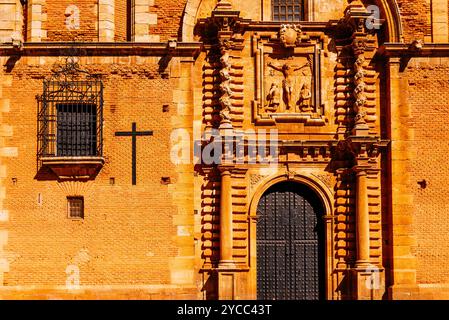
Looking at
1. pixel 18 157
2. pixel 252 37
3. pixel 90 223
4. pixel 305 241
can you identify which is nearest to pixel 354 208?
pixel 305 241

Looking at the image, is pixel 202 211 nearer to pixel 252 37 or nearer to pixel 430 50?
pixel 252 37

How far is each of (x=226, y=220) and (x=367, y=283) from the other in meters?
3.86

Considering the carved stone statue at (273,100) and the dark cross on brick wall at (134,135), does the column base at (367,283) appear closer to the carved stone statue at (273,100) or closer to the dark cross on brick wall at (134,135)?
the carved stone statue at (273,100)

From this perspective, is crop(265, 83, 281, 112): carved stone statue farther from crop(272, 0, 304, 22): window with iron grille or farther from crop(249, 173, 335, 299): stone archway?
crop(272, 0, 304, 22): window with iron grille

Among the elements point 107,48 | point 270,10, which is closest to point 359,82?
point 270,10

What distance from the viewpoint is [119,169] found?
23.5 metres

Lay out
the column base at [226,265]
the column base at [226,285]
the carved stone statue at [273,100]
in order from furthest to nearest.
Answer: the carved stone statue at [273,100] < the column base at [226,265] < the column base at [226,285]

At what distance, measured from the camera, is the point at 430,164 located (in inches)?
938

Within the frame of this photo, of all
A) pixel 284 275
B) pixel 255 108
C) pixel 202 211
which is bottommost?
pixel 284 275

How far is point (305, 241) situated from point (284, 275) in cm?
104

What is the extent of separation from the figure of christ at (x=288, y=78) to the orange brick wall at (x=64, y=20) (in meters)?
4.77

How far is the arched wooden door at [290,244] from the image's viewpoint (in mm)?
23938

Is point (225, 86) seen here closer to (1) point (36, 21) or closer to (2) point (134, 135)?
(2) point (134, 135)

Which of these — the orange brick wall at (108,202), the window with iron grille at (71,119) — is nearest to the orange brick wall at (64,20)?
the orange brick wall at (108,202)
